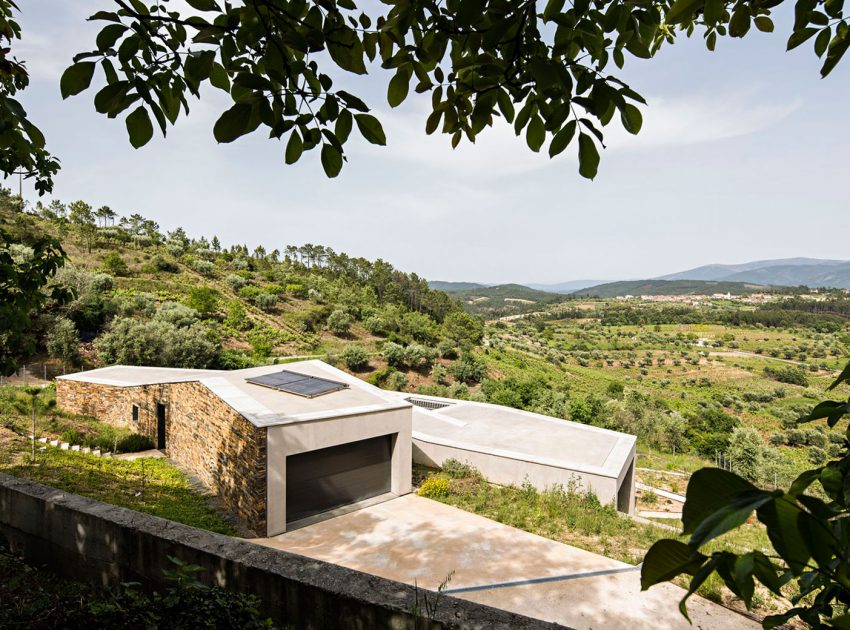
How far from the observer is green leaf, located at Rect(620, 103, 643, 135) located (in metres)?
1.48

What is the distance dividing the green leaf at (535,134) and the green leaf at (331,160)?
79cm

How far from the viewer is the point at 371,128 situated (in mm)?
1638

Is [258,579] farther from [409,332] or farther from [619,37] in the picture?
[409,332]

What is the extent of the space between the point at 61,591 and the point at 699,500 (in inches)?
140

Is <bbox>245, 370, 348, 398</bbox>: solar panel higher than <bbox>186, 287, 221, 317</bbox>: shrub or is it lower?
lower

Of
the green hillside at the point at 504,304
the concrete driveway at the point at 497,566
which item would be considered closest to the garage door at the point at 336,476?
the concrete driveway at the point at 497,566

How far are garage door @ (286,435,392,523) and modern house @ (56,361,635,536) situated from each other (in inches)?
1.0

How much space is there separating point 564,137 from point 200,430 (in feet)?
38.8

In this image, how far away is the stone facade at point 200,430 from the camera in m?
8.77

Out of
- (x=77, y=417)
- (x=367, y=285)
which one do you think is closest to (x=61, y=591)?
(x=77, y=417)

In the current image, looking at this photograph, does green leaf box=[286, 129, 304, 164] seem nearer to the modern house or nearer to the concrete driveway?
the concrete driveway

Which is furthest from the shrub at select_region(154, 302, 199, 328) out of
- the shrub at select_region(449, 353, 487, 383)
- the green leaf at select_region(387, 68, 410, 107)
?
the green leaf at select_region(387, 68, 410, 107)

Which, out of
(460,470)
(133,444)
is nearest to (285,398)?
(460,470)

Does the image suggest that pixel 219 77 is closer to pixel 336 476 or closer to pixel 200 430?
pixel 336 476
